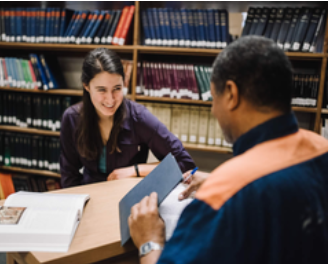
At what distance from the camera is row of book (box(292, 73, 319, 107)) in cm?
209

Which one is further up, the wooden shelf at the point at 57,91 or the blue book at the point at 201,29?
the blue book at the point at 201,29

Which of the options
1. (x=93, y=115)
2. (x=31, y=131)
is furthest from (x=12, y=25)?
(x=93, y=115)

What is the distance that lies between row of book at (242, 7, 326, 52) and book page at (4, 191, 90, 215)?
1736 mm

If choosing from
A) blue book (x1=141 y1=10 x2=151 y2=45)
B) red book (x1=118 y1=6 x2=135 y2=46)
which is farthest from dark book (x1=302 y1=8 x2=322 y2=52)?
red book (x1=118 y1=6 x2=135 y2=46)

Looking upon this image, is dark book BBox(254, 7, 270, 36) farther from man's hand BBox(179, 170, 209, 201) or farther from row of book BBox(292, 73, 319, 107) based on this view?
man's hand BBox(179, 170, 209, 201)

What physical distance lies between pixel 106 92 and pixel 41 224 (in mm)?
850

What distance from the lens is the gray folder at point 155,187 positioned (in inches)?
30.9

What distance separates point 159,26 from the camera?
2258mm

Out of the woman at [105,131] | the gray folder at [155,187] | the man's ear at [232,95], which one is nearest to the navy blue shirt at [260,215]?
the man's ear at [232,95]

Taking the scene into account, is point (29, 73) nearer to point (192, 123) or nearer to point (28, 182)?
point (28, 182)

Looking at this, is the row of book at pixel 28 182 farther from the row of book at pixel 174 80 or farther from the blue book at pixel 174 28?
the blue book at pixel 174 28

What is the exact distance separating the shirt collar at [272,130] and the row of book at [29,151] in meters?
2.29

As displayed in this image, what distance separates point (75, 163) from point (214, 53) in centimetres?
130

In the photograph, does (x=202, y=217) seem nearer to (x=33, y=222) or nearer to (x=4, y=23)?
(x=33, y=222)
